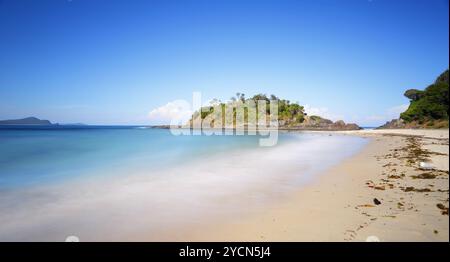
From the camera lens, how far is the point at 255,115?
85.6 metres

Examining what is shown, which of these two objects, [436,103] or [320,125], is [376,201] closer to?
[436,103]

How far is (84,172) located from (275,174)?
7126 mm

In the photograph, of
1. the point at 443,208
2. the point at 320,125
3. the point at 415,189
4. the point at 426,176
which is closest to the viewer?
the point at 443,208

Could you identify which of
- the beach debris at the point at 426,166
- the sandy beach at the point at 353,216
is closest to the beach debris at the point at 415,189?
the sandy beach at the point at 353,216

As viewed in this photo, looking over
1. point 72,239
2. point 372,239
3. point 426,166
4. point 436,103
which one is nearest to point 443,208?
point 372,239

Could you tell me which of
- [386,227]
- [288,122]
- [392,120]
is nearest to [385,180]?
[386,227]

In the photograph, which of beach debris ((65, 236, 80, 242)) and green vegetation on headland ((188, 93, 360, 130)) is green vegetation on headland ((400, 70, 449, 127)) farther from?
green vegetation on headland ((188, 93, 360, 130))

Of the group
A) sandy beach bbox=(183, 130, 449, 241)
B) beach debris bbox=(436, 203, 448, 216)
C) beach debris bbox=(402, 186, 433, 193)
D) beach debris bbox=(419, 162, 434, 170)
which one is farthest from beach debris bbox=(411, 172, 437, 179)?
beach debris bbox=(436, 203, 448, 216)

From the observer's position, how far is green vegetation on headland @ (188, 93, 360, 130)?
80125 mm

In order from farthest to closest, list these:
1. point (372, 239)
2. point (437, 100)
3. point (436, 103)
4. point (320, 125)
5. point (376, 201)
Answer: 1. point (320, 125)
2. point (436, 103)
3. point (376, 201)
4. point (437, 100)
5. point (372, 239)

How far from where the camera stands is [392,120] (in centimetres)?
4875

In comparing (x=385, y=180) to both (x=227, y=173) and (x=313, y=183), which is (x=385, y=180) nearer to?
(x=313, y=183)

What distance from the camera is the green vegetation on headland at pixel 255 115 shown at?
263ft
